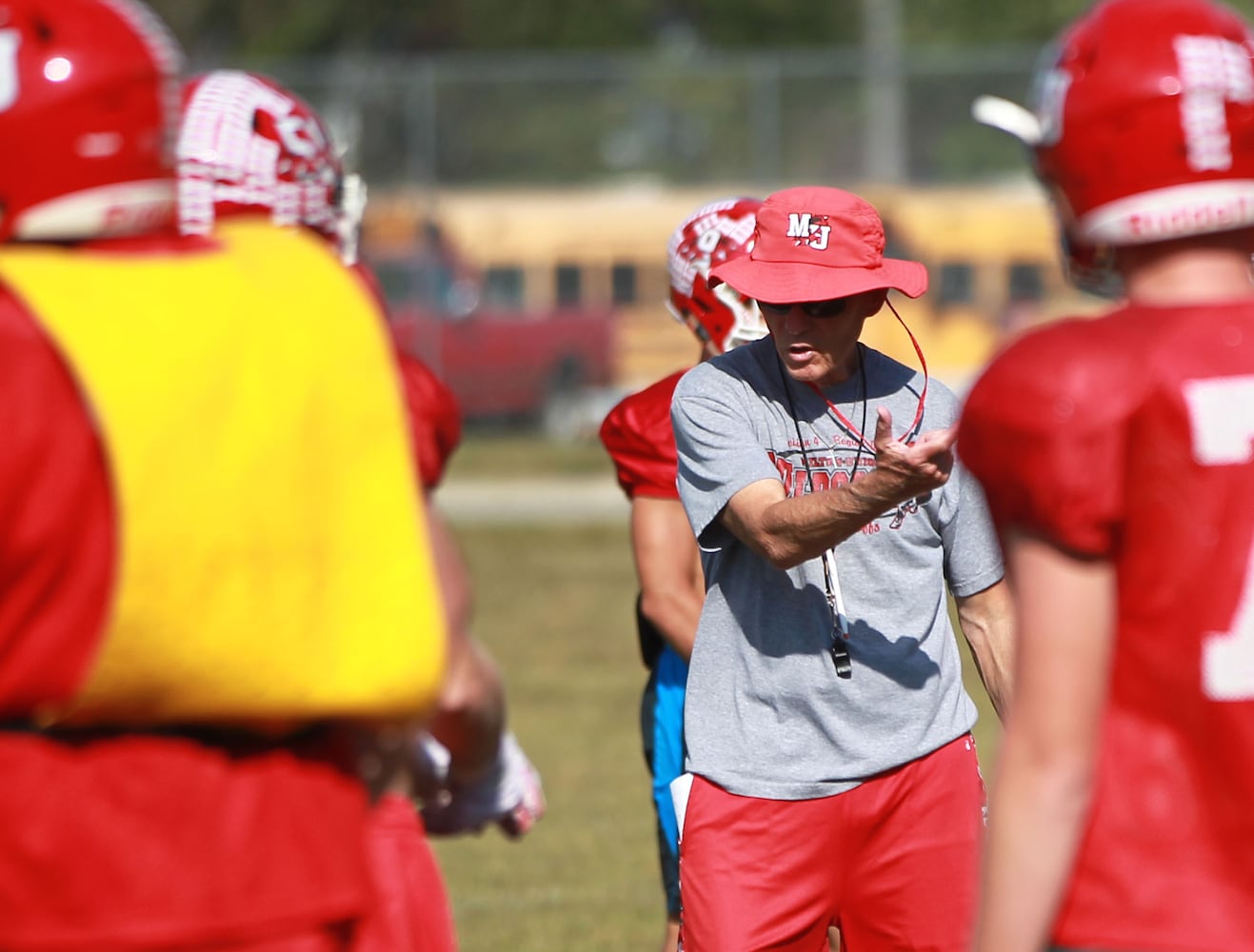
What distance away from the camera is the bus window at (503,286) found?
21266mm

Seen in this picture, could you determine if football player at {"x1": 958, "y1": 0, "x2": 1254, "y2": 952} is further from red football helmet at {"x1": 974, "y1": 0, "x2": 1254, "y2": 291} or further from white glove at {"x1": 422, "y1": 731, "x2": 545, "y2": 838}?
white glove at {"x1": 422, "y1": 731, "x2": 545, "y2": 838}

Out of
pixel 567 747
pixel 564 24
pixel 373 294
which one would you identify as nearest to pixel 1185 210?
pixel 373 294

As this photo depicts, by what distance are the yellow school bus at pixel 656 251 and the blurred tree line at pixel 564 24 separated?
36.2 feet

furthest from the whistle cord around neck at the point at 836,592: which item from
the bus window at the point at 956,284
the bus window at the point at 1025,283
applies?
the bus window at the point at 1025,283

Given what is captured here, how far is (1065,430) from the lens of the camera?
6.98 ft

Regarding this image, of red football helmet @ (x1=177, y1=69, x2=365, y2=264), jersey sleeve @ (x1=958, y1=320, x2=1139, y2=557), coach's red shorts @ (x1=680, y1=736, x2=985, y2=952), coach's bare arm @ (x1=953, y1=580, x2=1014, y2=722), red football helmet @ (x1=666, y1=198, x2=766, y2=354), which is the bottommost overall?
coach's red shorts @ (x1=680, y1=736, x2=985, y2=952)

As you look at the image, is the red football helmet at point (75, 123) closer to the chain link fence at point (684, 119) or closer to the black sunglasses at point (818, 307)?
the black sunglasses at point (818, 307)

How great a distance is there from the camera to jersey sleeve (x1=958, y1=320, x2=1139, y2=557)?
2.13m

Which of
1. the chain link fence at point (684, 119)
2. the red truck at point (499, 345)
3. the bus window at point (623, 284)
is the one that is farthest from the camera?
the bus window at point (623, 284)

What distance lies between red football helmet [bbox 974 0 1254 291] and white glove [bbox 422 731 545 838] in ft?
3.19

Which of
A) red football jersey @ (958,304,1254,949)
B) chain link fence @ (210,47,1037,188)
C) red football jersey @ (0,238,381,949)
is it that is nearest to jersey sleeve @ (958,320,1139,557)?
red football jersey @ (958,304,1254,949)

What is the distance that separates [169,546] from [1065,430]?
37.0 inches

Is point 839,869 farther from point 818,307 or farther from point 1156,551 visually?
point 1156,551

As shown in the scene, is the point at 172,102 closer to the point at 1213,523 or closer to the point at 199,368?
the point at 199,368
